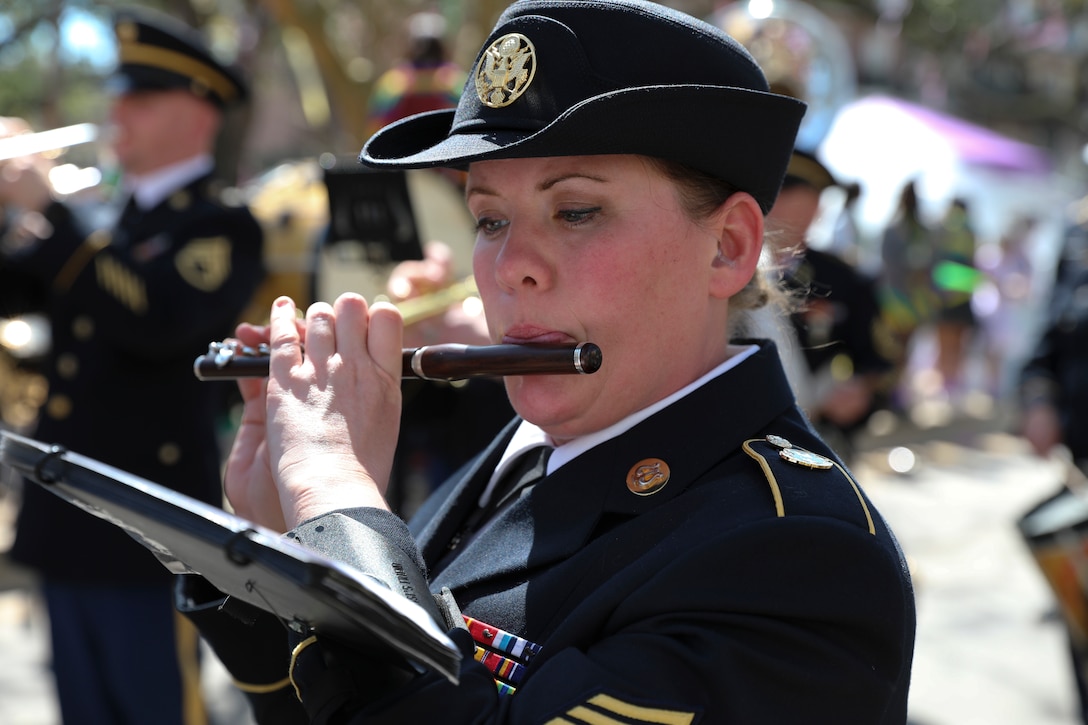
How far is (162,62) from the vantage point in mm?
4098

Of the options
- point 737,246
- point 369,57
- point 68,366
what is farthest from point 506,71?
point 369,57

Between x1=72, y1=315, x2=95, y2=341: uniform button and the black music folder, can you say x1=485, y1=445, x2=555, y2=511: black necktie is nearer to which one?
the black music folder

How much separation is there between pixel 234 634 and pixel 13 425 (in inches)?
196

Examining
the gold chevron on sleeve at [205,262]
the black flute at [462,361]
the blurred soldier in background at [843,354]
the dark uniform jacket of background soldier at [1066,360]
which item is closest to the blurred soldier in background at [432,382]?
the black flute at [462,361]

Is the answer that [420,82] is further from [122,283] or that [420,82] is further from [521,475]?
[521,475]

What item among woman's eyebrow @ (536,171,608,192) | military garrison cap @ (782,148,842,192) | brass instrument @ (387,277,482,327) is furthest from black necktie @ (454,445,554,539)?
military garrison cap @ (782,148,842,192)

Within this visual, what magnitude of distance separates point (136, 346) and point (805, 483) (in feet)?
9.18

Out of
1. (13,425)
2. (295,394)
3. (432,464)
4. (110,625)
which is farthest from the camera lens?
(13,425)

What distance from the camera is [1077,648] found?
3.92 m

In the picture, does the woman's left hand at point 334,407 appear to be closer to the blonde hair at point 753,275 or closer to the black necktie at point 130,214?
the blonde hair at point 753,275

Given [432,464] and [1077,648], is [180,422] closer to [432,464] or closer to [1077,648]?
[432,464]

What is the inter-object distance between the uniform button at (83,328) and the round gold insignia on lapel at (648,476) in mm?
2736

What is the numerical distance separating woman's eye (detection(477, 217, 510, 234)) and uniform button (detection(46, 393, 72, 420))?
2572 millimetres

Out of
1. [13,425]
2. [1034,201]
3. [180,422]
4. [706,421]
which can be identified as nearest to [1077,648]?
[706,421]
